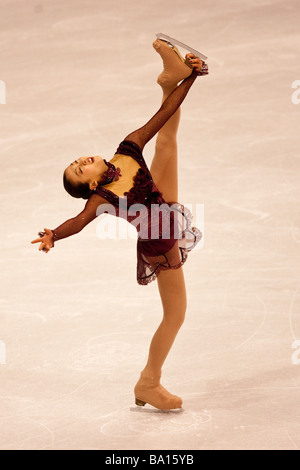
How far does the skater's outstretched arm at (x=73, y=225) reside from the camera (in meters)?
4.18

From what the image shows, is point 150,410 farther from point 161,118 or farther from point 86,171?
point 161,118

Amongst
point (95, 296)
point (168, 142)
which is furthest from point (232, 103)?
point (168, 142)

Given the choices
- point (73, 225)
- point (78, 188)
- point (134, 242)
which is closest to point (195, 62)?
point (78, 188)

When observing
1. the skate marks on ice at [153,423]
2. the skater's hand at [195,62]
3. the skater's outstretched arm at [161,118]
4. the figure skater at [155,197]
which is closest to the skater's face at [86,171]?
the figure skater at [155,197]

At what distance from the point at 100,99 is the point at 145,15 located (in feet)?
5.77

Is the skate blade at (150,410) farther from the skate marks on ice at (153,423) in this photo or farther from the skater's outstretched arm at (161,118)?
the skater's outstretched arm at (161,118)

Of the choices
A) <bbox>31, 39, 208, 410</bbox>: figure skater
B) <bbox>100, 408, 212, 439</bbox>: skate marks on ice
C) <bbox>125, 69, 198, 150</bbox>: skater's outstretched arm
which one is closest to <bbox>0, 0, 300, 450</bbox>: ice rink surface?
<bbox>100, 408, 212, 439</bbox>: skate marks on ice

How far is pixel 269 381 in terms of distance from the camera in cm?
498

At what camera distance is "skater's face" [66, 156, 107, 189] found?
433 cm

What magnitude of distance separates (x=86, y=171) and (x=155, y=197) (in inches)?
14.5

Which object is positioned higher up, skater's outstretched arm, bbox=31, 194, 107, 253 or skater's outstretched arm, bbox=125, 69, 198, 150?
skater's outstretched arm, bbox=125, 69, 198, 150

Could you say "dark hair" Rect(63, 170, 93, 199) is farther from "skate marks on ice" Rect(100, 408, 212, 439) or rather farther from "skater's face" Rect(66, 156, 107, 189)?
"skate marks on ice" Rect(100, 408, 212, 439)

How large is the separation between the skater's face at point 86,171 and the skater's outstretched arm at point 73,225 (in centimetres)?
7

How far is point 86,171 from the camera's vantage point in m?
4.33
